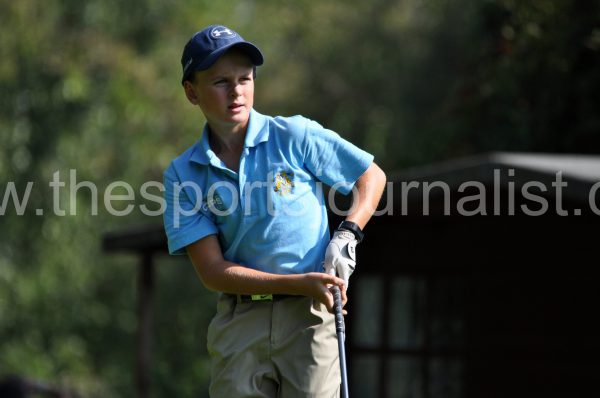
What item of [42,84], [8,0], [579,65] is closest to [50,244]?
[42,84]

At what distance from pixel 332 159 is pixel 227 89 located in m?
0.43

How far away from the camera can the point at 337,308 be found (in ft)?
12.3

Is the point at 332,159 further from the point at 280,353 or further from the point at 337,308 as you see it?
the point at 280,353

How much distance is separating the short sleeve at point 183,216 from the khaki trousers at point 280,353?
305 mm

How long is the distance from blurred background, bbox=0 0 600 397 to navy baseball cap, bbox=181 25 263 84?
8963mm

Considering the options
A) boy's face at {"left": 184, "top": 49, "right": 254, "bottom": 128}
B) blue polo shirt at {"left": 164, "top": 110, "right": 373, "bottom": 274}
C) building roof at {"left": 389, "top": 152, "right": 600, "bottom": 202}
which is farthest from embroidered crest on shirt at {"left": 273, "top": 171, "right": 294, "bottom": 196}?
building roof at {"left": 389, "top": 152, "right": 600, "bottom": 202}

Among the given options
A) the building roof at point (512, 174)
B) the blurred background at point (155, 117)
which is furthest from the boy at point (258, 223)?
the blurred background at point (155, 117)

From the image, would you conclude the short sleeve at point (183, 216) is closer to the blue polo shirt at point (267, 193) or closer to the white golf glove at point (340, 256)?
the blue polo shirt at point (267, 193)

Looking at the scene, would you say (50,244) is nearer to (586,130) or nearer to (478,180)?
(586,130)

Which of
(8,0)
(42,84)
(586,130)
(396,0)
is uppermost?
(396,0)

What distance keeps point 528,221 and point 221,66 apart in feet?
21.8

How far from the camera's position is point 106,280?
21359mm

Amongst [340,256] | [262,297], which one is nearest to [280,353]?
[262,297]

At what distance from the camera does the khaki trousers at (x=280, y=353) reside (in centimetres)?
383
